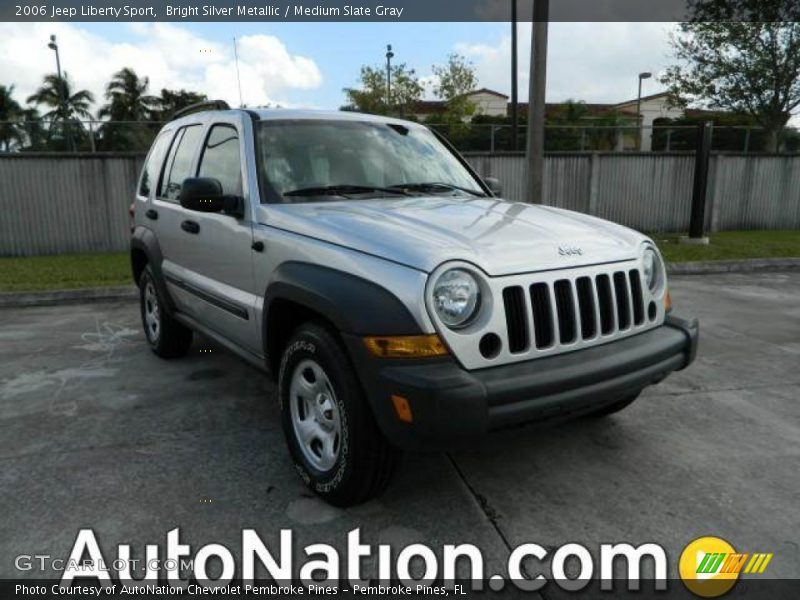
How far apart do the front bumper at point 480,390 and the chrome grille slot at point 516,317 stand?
9 cm

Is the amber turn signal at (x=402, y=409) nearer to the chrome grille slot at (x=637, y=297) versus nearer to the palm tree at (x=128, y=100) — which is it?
the chrome grille slot at (x=637, y=297)

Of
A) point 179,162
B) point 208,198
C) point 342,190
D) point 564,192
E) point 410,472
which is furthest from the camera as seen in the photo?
point 564,192

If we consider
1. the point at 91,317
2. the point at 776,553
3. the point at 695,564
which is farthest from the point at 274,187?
the point at 91,317

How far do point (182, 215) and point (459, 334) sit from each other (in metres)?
2.66

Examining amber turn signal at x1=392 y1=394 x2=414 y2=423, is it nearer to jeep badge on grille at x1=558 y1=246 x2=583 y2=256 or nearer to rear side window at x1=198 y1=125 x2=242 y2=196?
jeep badge on grille at x1=558 y1=246 x2=583 y2=256

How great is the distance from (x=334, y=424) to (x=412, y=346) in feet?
2.20

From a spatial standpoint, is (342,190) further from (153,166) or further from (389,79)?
(389,79)

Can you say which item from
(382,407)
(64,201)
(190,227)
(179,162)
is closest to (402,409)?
(382,407)

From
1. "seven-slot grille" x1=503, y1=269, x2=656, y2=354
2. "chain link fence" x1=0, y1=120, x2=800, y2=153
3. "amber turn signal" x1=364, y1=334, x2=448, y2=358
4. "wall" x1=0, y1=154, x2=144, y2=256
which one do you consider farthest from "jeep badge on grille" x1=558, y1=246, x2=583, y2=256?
"chain link fence" x1=0, y1=120, x2=800, y2=153

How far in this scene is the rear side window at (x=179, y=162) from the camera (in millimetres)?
4453

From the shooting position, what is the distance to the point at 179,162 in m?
4.66

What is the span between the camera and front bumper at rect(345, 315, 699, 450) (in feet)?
7.66

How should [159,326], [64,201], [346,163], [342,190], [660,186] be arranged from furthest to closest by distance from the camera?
[660,186] < [64,201] < [159,326] < [346,163] < [342,190]

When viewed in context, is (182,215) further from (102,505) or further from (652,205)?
(652,205)
